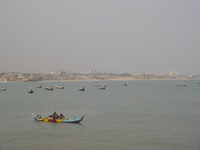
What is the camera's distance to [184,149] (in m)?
23.4

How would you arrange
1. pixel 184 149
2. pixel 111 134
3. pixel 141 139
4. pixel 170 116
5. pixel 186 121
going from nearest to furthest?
pixel 184 149 < pixel 141 139 < pixel 111 134 < pixel 186 121 < pixel 170 116

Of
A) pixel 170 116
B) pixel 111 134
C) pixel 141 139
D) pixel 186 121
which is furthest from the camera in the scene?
pixel 170 116

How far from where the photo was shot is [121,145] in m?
24.7

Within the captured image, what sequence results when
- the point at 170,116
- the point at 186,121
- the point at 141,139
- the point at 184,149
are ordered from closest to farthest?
the point at 184,149
the point at 141,139
the point at 186,121
the point at 170,116

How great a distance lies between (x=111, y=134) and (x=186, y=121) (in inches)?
467

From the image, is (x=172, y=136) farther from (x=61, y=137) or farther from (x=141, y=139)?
(x=61, y=137)

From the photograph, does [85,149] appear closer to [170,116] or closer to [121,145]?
[121,145]

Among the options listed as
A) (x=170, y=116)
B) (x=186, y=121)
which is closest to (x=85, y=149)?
(x=186, y=121)

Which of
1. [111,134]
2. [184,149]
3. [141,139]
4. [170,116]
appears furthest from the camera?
[170,116]

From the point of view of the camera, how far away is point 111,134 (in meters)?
28.3

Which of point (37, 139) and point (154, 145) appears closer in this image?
point (154, 145)

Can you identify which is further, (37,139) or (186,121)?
(186,121)

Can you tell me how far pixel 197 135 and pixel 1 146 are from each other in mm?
18106

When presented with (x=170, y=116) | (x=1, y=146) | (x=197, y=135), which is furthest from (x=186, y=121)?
(x=1, y=146)
